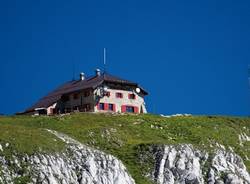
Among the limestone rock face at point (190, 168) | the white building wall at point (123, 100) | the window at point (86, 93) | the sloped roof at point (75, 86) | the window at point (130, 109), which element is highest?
the sloped roof at point (75, 86)

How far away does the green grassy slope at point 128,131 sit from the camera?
3369 inches

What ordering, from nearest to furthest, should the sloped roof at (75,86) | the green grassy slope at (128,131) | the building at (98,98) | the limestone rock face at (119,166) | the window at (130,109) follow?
the limestone rock face at (119,166)
the green grassy slope at (128,131)
the building at (98,98)
the sloped roof at (75,86)
the window at (130,109)

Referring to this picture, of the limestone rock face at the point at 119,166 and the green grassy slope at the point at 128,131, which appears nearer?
the limestone rock face at the point at 119,166

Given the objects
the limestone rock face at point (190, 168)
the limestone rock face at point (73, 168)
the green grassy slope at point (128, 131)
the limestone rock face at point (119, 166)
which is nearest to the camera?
the limestone rock face at point (73, 168)

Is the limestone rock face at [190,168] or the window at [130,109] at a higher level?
the window at [130,109]

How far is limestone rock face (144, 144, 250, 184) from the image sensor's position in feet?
299

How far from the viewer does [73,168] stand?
82.2 m

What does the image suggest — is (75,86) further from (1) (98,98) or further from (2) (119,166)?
(2) (119,166)

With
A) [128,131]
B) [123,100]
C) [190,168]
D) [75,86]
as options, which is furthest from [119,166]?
[75,86]

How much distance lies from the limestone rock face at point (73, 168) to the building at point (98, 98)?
103 feet

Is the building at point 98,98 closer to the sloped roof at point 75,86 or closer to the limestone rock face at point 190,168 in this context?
the sloped roof at point 75,86

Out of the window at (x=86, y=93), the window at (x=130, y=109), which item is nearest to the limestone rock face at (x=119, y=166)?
the window at (x=130, y=109)

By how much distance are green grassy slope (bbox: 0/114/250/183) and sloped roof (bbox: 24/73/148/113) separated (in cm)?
1493

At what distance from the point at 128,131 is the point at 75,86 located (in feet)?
100
